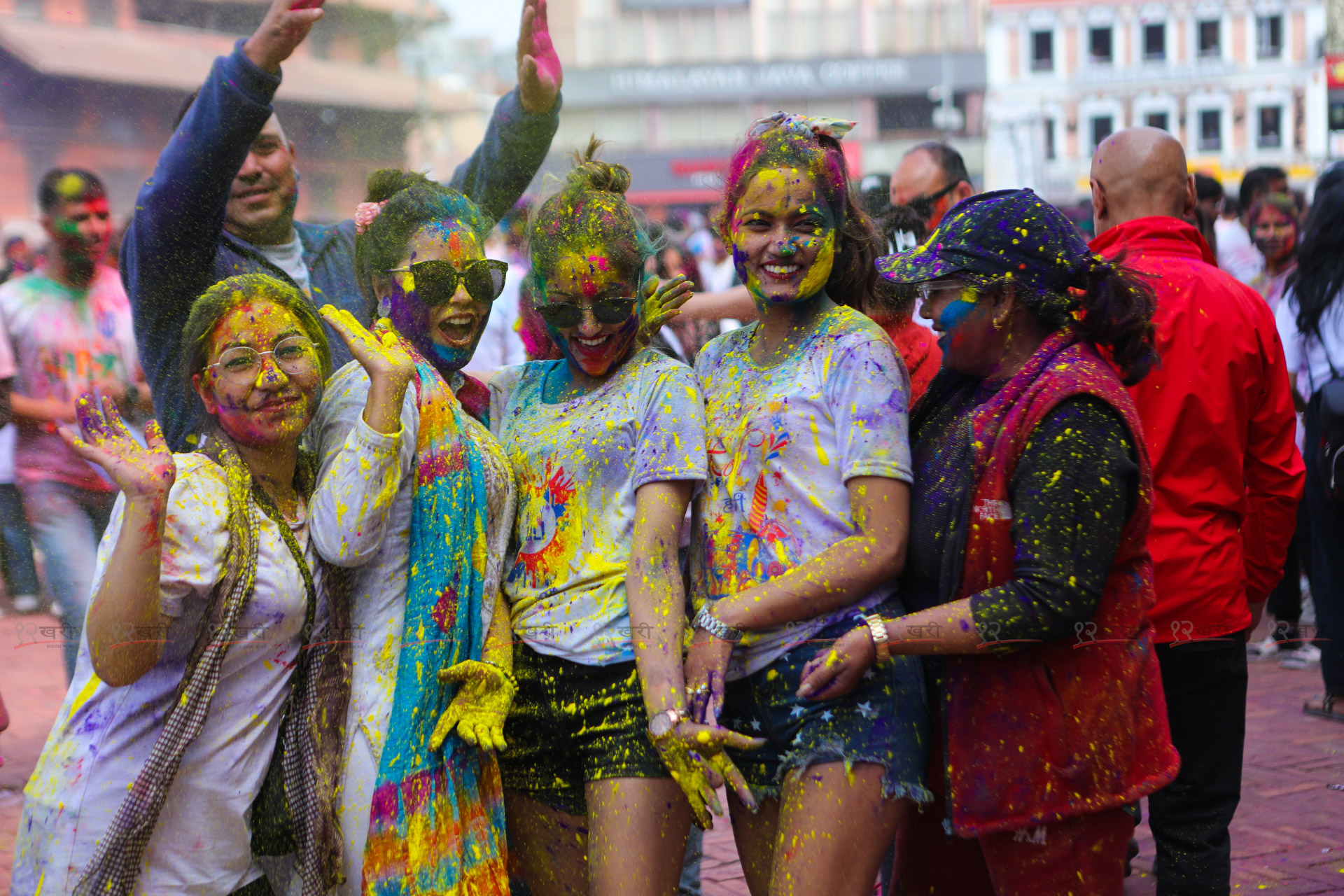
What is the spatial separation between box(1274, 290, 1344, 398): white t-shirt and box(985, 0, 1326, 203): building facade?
15261 mm

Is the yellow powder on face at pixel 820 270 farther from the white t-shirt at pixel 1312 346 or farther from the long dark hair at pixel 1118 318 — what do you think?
the white t-shirt at pixel 1312 346

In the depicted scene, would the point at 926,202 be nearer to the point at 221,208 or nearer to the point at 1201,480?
the point at 1201,480

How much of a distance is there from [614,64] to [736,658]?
313 centimetres

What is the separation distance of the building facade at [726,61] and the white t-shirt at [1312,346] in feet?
6.04

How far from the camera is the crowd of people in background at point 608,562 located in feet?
6.73

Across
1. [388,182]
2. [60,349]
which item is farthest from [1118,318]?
[60,349]

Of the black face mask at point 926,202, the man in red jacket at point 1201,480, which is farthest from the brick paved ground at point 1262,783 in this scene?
the black face mask at point 926,202

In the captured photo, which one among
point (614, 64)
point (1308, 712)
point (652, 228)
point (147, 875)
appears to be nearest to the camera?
point (147, 875)

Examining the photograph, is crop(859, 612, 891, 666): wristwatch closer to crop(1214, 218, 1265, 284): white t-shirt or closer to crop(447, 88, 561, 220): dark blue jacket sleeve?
crop(447, 88, 561, 220): dark blue jacket sleeve

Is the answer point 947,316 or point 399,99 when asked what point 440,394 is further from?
point 399,99

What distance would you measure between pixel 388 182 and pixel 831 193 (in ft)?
3.26

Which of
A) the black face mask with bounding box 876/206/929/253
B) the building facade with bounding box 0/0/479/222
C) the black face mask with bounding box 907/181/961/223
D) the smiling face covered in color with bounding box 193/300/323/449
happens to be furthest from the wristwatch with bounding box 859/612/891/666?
the building facade with bounding box 0/0/479/222

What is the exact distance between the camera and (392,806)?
7.13 feet

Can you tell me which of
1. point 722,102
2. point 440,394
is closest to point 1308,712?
point 722,102
